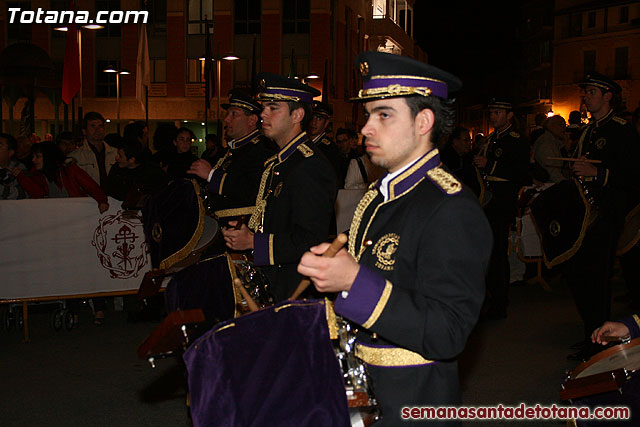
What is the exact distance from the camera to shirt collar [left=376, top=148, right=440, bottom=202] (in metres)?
2.39

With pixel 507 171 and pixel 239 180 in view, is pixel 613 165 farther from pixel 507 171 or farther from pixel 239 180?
pixel 239 180

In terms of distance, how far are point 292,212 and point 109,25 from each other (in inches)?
1464

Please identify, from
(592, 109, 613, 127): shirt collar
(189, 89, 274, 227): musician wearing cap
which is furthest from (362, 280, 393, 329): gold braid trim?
(592, 109, 613, 127): shirt collar

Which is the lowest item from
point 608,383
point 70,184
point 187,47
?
point 608,383

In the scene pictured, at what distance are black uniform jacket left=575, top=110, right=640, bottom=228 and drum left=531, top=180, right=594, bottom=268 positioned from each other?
0.46 ft

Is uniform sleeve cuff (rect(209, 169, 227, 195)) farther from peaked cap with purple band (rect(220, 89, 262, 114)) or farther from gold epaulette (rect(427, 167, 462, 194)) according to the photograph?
gold epaulette (rect(427, 167, 462, 194))

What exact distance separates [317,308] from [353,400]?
0.30 metres

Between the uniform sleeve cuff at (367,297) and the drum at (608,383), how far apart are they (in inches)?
47.0

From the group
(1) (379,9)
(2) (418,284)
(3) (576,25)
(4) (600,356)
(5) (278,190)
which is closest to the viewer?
(2) (418,284)

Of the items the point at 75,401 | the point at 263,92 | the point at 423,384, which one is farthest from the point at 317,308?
the point at 75,401

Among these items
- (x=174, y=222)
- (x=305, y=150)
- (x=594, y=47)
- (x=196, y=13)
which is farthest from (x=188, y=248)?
(x=594, y=47)

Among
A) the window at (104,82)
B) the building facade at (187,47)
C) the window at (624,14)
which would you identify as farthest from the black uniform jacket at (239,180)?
the window at (624,14)

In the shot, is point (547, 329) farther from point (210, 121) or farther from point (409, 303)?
point (210, 121)

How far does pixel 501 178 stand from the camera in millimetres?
8000
